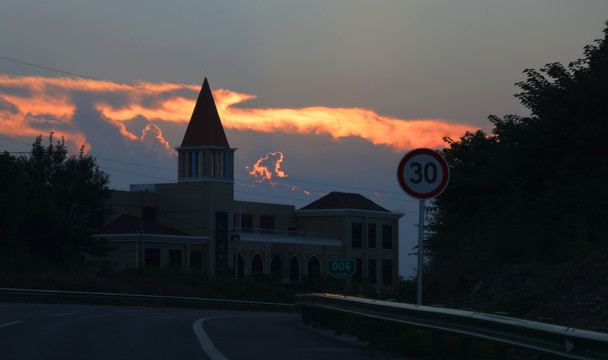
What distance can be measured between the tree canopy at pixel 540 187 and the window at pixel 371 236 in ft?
200

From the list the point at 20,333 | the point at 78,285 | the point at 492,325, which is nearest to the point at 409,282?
the point at 20,333

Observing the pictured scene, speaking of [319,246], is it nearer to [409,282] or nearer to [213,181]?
[213,181]

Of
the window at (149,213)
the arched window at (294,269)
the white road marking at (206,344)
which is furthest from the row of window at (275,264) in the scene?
the white road marking at (206,344)

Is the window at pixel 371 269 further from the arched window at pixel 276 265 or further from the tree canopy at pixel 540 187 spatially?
the tree canopy at pixel 540 187

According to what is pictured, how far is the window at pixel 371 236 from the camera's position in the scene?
86688 millimetres

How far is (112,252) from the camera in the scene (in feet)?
224

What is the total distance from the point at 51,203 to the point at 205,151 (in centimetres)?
1907

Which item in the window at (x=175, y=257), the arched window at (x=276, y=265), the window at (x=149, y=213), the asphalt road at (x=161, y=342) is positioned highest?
the window at (x=149, y=213)

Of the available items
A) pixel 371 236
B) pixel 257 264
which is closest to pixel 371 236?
pixel 371 236

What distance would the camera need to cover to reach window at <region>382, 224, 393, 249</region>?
88.9 meters

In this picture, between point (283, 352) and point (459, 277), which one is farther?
point (459, 277)

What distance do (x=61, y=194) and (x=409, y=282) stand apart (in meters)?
50.4

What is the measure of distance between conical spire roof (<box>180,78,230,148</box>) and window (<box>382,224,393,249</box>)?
2196cm

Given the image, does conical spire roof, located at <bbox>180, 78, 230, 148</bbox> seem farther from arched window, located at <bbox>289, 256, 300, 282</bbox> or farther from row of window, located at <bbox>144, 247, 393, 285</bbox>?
arched window, located at <bbox>289, 256, 300, 282</bbox>
